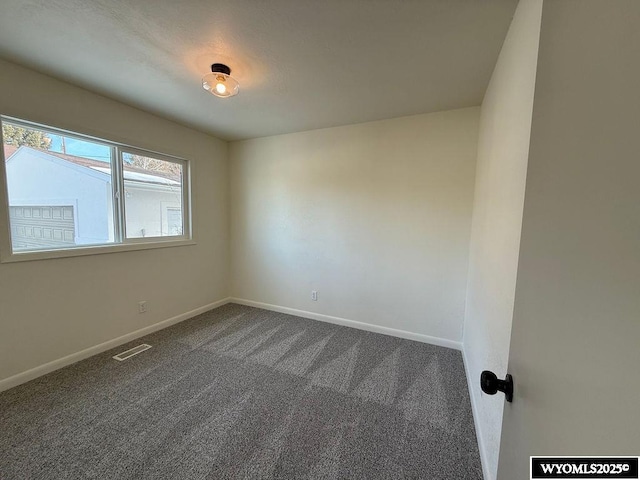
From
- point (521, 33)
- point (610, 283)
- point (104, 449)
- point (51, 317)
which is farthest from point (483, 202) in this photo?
point (51, 317)

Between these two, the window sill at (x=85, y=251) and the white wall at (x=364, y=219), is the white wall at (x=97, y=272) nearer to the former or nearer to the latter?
the window sill at (x=85, y=251)

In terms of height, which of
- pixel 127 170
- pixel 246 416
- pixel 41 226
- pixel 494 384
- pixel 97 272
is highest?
pixel 127 170

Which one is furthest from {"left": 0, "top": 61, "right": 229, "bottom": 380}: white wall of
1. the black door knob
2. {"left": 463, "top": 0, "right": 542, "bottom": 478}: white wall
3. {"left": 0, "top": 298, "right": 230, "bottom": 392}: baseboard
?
{"left": 463, "top": 0, "right": 542, "bottom": 478}: white wall

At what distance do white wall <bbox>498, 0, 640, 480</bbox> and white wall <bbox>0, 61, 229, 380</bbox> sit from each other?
3.12 meters

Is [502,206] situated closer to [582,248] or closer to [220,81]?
[582,248]

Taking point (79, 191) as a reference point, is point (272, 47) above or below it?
above

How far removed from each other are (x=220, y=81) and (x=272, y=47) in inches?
20.5

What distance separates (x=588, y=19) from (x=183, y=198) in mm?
3653

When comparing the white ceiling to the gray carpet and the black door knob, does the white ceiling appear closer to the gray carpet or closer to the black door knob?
the black door knob

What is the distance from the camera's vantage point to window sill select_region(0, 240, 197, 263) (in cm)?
194

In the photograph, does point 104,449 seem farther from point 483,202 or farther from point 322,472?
point 483,202

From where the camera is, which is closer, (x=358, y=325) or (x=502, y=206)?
(x=502, y=206)

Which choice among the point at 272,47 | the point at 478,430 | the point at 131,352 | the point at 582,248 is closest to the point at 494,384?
the point at 582,248

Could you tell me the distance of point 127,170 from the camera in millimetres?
2693
